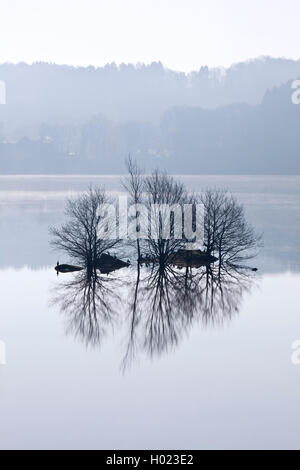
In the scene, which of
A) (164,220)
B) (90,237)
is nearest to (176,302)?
(90,237)

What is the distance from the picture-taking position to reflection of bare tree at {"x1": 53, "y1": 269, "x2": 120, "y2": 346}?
31.2 metres

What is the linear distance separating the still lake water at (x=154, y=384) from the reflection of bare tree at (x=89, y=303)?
0.53 m

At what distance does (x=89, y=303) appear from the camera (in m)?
36.5

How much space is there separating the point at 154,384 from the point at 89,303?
13384 millimetres

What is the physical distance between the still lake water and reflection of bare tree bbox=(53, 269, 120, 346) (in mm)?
527

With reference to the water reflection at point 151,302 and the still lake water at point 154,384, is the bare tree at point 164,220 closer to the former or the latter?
the water reflection at point 151,302

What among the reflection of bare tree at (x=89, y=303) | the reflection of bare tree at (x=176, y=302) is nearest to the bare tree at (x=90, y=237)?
the reflection of bare tree at (x=89, y=303)

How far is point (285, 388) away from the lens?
23.6 meters

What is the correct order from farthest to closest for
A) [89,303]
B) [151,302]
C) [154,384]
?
1. [151,302]
2. [89,303]
3. [154,384]

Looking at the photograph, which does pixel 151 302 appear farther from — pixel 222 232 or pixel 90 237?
pixel 222 232

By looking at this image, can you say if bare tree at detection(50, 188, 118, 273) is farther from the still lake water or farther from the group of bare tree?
the still lake water

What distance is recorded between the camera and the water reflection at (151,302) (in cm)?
3050

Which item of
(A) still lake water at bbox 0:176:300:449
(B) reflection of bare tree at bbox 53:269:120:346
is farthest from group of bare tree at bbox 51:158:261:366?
(A) still lake water at bbox 0:176:300:449
